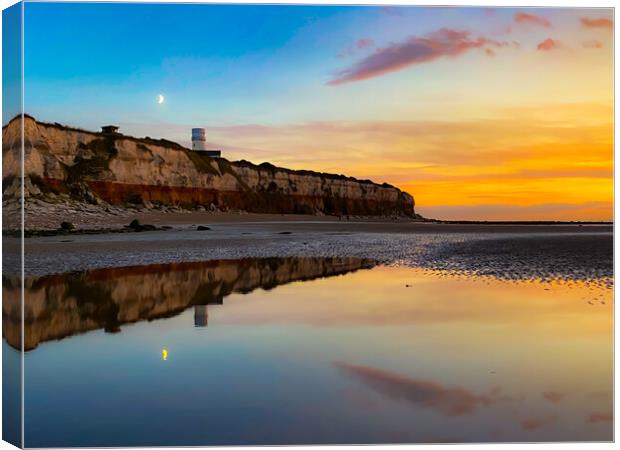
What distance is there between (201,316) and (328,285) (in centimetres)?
402

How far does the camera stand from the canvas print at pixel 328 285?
5191 mm

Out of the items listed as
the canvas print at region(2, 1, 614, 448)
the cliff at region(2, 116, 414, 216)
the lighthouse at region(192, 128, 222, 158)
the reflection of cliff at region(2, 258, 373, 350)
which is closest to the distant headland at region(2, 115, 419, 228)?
the cliff at region(2, 116, 414, 216)

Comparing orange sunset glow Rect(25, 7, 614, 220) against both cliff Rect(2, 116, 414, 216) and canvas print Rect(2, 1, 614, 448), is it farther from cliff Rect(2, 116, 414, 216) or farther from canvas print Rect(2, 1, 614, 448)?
cliff Rect(2, 116, 414, 216)

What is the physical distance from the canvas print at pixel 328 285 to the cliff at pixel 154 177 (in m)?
26.0

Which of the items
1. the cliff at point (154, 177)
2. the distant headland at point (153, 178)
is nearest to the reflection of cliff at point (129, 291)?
the distant headland at point (153, 178)

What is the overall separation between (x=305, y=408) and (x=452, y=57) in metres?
5.11

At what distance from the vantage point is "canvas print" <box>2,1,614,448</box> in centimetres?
519

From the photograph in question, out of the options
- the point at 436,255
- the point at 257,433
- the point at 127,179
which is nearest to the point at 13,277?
the point at 257,433

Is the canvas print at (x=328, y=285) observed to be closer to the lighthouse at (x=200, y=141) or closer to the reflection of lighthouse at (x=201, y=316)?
the reflection of lighthouse at (x=201, y=316)

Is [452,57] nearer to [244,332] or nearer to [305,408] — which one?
[244,332]

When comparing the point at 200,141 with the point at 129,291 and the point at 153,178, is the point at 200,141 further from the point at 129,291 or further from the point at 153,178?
the point at 129,291

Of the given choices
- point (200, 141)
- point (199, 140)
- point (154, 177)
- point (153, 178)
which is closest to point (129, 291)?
point (153, 178)

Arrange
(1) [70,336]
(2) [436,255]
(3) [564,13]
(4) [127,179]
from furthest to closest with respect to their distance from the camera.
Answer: (4) [127,179] < (2) [436,255] < (1) [70,336] < (3) [564,13]

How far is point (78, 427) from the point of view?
16.0 ft
